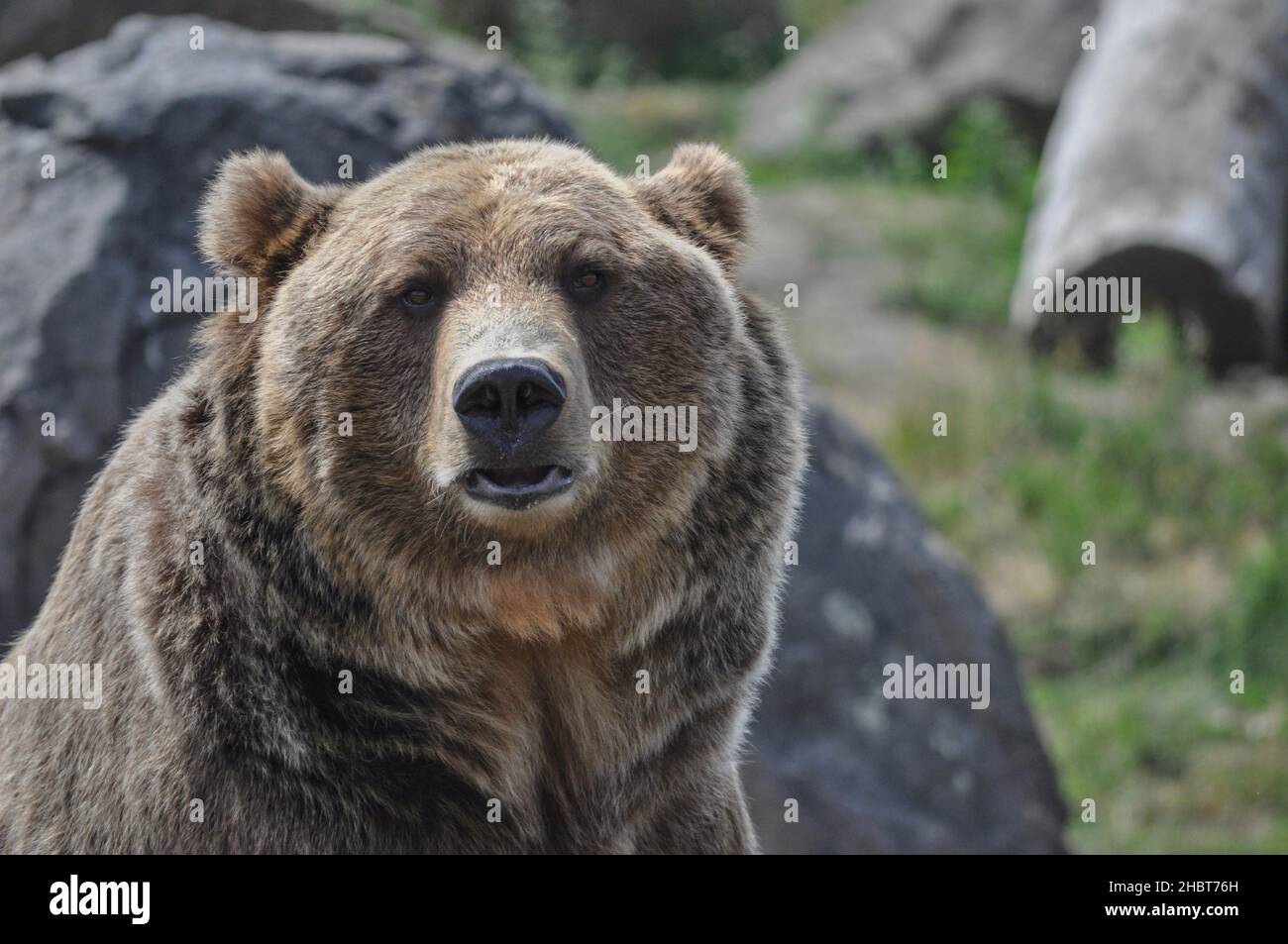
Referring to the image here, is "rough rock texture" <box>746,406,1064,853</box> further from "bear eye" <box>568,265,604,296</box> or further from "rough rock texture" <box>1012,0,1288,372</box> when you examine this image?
"rough rock texture" <box>1012,0,1288,372</box>

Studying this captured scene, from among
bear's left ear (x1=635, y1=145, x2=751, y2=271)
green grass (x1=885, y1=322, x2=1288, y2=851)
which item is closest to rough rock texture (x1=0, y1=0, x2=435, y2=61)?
green grass (x1=885, y1=322, x2=1288, y2=851)

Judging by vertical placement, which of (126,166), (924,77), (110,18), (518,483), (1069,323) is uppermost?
(924,77)

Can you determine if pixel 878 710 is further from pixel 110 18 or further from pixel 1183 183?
pixel 110 18

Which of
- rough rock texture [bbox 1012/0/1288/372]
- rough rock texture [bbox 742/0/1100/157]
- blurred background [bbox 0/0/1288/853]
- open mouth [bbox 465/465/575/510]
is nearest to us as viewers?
open mouth [bbox 465/465/575/510]

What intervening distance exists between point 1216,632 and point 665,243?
6625mm

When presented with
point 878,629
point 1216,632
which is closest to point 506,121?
point 878,629

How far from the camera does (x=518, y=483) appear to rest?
12.0 feet

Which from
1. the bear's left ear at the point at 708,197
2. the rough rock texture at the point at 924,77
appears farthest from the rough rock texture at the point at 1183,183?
the bear's left ear at the point at 708,197

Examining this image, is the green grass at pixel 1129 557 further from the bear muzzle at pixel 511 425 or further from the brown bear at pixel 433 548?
the bear muzzle at pixel 511 425

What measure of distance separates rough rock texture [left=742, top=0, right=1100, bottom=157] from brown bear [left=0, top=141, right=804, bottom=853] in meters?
11.1

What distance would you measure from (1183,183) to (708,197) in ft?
25.2

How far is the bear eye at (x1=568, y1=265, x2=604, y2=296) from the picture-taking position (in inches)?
156

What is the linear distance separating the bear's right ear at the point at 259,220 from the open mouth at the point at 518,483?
A: 922mm

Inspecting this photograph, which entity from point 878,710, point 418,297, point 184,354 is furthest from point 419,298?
point 878,710
